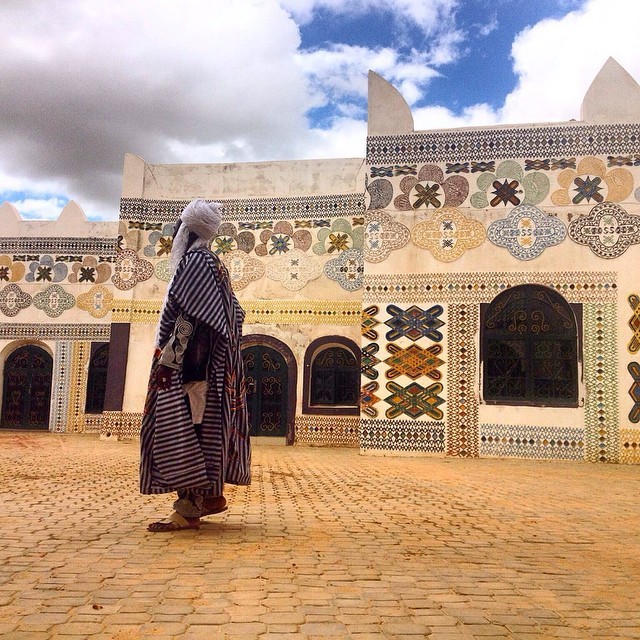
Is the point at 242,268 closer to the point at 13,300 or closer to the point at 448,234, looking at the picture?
the point at 448,234

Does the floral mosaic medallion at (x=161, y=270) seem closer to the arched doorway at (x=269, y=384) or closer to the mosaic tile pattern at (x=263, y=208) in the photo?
the mosaic tile pattern at (x=263, y=208)

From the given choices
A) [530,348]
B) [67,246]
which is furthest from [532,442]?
[67,246]

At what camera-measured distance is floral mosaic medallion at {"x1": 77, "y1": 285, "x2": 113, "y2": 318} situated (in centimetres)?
1380

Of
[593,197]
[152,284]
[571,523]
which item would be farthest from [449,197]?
[571,523]

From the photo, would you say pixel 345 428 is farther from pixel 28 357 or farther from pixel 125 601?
pixel 125 601

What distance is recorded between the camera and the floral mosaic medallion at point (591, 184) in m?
9.43

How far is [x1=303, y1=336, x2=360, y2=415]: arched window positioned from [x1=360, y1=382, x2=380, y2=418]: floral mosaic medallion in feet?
5.80

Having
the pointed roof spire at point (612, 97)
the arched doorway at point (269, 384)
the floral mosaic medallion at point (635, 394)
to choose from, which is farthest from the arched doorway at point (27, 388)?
the pointed roof spire at point (612, 97)

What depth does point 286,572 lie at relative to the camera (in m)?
2.69

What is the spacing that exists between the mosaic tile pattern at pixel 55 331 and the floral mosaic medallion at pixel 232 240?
3.48 m

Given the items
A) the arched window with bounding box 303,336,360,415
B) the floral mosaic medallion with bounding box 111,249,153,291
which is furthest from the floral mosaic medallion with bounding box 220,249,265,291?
the arched window with bounding box 303,336,360,415

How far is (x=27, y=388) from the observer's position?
13.9 meters

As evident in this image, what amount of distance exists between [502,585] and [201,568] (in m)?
1.29

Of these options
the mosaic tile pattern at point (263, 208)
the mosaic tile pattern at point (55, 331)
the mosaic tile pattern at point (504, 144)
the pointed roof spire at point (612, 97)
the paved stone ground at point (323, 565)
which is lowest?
the paved stone ground at point (323, 565)
